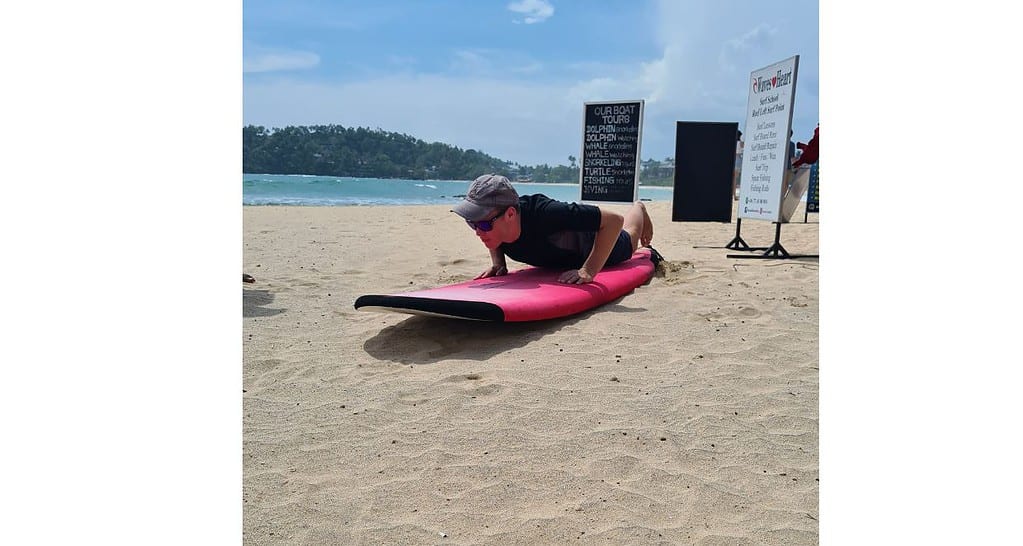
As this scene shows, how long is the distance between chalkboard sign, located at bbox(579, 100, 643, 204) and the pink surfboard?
9.18 feet

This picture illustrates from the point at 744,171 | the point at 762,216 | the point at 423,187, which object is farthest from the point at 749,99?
the point at 423,187

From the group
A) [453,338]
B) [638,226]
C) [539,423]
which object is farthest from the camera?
[638,226]

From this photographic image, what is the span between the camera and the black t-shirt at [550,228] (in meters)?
3.94

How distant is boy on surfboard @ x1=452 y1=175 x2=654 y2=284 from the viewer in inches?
146

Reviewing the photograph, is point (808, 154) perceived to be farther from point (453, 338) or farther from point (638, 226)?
point (453, 338)

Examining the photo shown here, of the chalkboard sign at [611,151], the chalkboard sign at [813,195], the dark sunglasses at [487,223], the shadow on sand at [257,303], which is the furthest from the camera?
the chalkboard sign at [813,195]

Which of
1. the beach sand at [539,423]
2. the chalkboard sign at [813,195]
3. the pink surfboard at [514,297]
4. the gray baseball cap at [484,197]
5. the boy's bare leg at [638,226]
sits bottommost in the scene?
the beach sand at [539,423]

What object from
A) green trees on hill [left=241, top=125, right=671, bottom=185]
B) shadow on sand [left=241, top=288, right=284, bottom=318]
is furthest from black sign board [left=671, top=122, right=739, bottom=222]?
green trees on hill [left=241, top=125, right=671, bottom=185]

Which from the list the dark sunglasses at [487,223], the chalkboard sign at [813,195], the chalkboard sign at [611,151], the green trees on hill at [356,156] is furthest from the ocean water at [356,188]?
the dark sunglasses at [487,223]

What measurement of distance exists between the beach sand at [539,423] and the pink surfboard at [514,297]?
0.36ft

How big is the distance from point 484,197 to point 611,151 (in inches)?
156

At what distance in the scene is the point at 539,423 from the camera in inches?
95.3

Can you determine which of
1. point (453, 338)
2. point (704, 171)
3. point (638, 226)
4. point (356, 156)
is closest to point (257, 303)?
point (453, 338)

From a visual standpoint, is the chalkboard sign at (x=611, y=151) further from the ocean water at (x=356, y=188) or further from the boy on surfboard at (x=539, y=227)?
the ocean water at (x=356, y=188)
